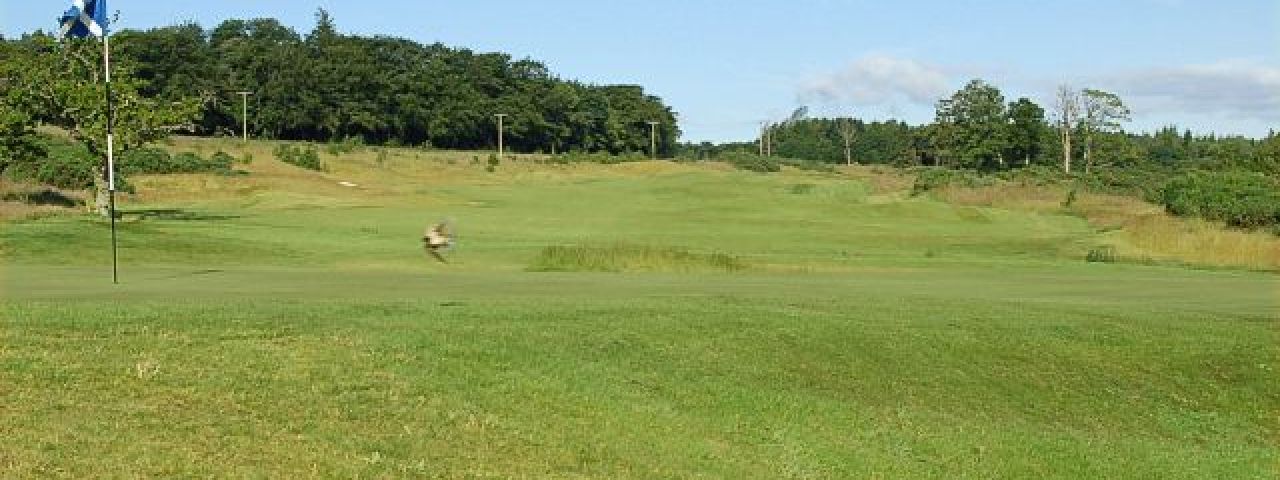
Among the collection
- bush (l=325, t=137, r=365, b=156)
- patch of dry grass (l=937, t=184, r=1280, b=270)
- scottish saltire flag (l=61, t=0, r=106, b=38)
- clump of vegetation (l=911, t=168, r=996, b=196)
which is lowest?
patch of dry grass (l=937, t=184, r=1280, b=270)

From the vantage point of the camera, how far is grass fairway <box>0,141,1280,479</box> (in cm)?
1057

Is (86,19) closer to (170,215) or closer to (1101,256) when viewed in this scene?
(170,215)

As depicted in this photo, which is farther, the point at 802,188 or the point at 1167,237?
the point at 802,188

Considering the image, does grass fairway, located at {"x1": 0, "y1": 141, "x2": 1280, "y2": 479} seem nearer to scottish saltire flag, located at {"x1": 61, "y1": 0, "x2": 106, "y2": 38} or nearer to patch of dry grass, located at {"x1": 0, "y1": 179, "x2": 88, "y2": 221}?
scottish saltire flag, located at {"x1": 61, "y1": 0, "x2": 106, "y2": 38}

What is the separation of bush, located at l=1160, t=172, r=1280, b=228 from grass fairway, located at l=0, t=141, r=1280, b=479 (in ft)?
88.0

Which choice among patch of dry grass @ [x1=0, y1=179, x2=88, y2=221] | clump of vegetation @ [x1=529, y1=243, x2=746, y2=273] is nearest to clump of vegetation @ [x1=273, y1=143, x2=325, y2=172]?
patch of dry grass @ [x1=0, y1=179, x2=88, y2=221]

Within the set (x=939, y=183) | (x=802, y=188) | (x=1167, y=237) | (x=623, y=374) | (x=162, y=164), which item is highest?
(x=162, y=164)

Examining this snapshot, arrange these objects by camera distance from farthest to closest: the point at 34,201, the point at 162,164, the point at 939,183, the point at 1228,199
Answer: the point at 939,183, the point at 162,164, the point at 1228,199, the point at 34,201

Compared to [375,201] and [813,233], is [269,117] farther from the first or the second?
[813,233]

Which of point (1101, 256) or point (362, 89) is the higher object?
point (362, 89)

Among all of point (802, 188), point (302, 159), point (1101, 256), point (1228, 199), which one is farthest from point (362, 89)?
point (1101, 256)

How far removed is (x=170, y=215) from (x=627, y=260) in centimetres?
2782

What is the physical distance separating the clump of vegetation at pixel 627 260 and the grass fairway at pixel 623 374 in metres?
1.48

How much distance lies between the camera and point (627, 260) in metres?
34.4
